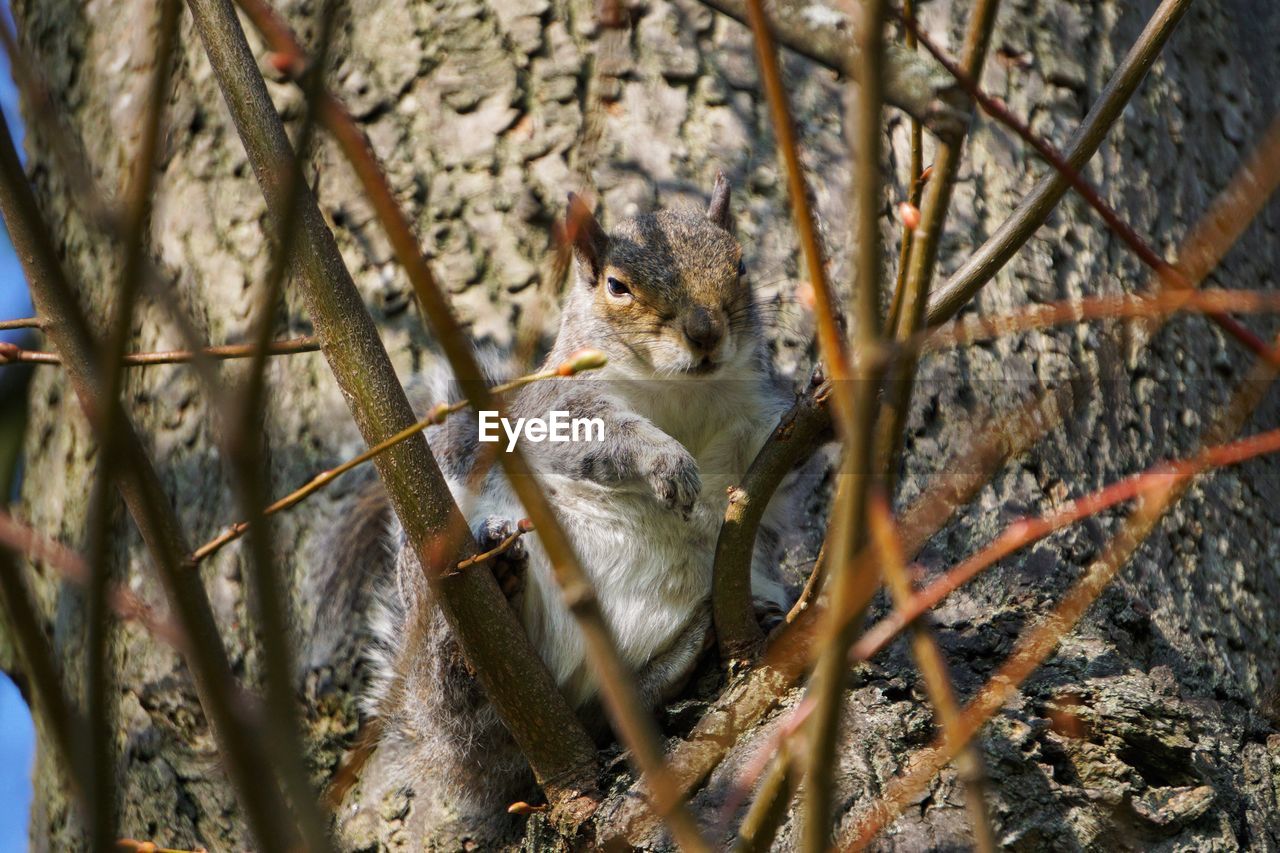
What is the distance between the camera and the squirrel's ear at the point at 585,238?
2.19 m

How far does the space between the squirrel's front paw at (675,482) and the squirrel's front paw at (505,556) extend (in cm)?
23

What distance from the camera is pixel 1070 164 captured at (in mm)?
1183

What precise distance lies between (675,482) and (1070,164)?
928mm

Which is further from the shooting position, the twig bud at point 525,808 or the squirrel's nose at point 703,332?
the squirrel's nose at point 703,332

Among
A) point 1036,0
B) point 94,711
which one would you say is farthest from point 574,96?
point 94,711

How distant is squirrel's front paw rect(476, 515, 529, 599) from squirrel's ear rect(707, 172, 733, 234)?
715 mm

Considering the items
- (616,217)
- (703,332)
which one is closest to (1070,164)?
(703,332)

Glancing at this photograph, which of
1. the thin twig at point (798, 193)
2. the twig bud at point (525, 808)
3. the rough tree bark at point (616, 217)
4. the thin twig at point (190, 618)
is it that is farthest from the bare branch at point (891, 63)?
the twig bud at point (525, 808)

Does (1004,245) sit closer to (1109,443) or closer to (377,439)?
(377,439)

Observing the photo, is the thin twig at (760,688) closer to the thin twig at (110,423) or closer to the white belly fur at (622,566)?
the white belly fur at (622,566)

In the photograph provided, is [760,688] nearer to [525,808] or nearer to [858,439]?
[525,808]

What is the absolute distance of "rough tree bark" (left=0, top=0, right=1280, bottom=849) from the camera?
2.08 m

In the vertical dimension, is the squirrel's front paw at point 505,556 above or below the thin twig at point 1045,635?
above

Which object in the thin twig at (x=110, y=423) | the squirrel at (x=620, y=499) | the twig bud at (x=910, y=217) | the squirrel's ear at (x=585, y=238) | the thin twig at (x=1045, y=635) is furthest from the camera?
the squirrel's ear at (x=585, y=238)
